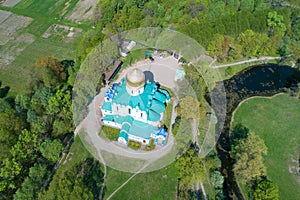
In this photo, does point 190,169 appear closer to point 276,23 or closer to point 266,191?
point 266,191

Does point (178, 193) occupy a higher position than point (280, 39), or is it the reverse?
point (280, 39)

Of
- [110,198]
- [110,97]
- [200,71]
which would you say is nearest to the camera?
[110,198]

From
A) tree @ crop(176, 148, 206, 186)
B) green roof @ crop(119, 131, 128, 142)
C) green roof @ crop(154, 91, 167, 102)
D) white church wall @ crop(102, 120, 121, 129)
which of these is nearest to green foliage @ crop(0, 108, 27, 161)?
white church wall @ crop(102, 120, 121, 129)

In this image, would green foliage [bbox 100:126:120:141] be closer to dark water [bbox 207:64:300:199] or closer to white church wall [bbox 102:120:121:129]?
white church wall [bbox 102:120:121:129]

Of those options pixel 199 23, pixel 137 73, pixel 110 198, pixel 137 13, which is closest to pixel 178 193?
pixel 110 198

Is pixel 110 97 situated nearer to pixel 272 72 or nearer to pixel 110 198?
pixel 110 198

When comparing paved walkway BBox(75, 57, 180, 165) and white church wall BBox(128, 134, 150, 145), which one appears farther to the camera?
white church wall BBox(128, 134, 150, 145)

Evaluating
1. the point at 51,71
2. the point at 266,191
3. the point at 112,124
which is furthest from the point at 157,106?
the point at 51,71
